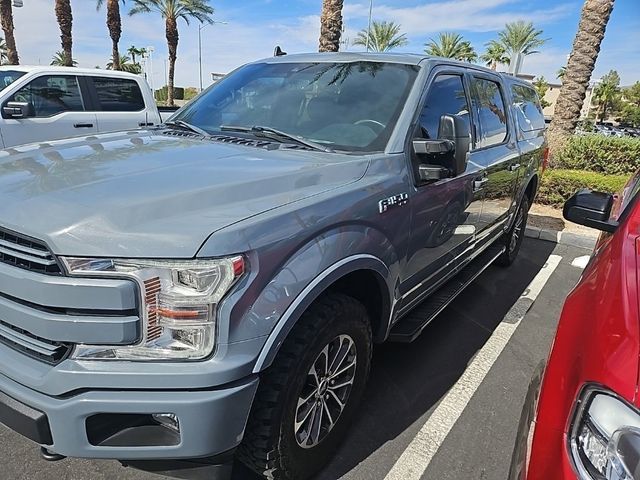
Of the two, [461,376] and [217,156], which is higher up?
[217,156]

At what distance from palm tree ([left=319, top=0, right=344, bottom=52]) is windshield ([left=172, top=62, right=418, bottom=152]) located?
932 cm

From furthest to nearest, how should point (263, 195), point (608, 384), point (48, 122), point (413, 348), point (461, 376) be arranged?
point (48, 122) < point (413, 348) < point (461, 376) < point (263, 195) < point (608, 384)

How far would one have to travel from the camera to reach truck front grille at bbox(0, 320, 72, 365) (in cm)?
164

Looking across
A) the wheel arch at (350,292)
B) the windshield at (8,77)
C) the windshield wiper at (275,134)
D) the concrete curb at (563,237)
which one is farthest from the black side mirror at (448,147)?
the windshield at (8,77)

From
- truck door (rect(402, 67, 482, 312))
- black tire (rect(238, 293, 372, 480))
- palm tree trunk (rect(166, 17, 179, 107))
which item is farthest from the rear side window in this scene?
palm tree trunk (rect(166, 17, 179, 107))

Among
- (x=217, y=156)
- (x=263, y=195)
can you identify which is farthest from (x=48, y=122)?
(x=263, y=195)

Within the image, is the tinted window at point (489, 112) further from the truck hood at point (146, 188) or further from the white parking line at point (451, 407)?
the truck hood at point (146, 188)

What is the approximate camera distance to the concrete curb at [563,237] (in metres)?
6.71

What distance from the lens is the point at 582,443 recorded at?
1268mm

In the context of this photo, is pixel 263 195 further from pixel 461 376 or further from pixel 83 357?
pixel 461 376

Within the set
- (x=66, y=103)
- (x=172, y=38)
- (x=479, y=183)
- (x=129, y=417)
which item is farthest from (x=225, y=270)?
(x=172, y=38)

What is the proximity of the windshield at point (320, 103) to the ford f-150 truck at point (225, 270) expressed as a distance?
0.01 meters

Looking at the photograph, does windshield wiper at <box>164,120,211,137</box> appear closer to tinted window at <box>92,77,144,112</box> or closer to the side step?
the side step

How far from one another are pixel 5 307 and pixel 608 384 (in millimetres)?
1934
